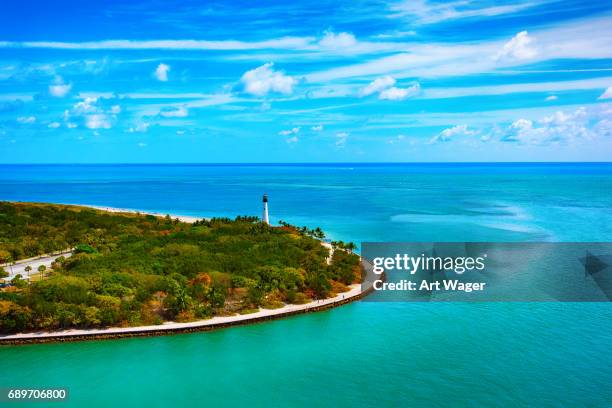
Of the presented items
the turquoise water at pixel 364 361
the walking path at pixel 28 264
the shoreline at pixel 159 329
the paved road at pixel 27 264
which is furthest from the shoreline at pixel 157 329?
the paved road at pixel 27 264

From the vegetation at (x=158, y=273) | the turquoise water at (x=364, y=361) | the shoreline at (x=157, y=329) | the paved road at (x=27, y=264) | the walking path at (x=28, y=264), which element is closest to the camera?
the turquoise water at (x=364, y=361)

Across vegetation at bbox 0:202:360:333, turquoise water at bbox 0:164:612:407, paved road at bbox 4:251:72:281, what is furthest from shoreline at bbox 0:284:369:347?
paved road at bbox 4:251:72:281

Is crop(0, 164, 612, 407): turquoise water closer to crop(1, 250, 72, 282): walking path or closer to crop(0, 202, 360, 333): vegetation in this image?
crop(0, 202, 360, 333): vegetation

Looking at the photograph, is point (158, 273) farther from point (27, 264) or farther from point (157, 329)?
point (27, 264)

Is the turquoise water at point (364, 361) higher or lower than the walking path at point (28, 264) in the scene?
lower

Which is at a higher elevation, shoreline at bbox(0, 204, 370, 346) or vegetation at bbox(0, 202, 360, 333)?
vegetation at bbox(0, 202, 360, 333)

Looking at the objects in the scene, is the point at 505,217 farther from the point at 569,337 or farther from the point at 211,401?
the point at 211,401

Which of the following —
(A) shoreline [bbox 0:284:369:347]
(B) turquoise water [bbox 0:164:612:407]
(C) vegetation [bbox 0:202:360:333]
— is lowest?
(B) turquoise water [bbox 0:164:612:407]

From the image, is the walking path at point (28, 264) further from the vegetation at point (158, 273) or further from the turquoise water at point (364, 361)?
the turquoise water at point (364, 361)
